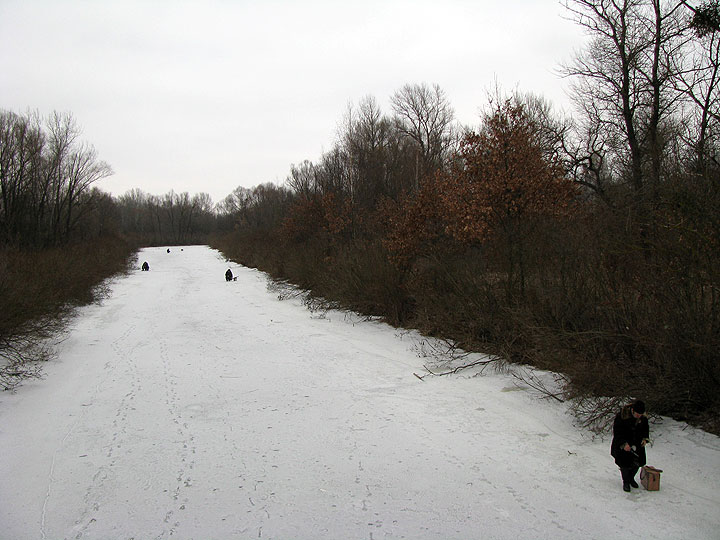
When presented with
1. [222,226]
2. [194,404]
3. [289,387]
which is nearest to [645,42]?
[289,387]

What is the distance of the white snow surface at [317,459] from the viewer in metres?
3.71

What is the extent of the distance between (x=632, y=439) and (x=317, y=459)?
9.91 ft

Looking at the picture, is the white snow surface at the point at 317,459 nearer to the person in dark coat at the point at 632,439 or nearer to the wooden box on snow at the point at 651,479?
the wooden box on snow at the point at 651,479

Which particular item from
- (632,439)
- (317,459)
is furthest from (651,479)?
(317,459)

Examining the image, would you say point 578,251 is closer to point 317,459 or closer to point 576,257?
point 576,257

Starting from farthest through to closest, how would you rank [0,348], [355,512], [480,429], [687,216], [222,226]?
1. [222,226]
2. [0,348]
3. [480,429]
4. [687,216]
5. [355,512]

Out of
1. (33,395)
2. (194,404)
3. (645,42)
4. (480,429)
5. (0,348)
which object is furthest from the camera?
(645,42)

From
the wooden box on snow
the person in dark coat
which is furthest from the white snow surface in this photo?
the person in dark coat

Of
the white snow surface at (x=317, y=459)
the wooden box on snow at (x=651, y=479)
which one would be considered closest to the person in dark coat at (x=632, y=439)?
the wooden box on snow at (x=651, y=479)

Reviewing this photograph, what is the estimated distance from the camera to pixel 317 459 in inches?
190

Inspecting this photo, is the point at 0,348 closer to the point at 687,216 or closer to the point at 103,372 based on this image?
the point at 103,372

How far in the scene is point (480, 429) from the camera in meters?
5.53

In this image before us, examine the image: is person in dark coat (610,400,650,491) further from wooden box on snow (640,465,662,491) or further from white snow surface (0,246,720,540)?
white snow surface (0,246,720,540)

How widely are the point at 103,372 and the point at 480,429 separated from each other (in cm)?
666
